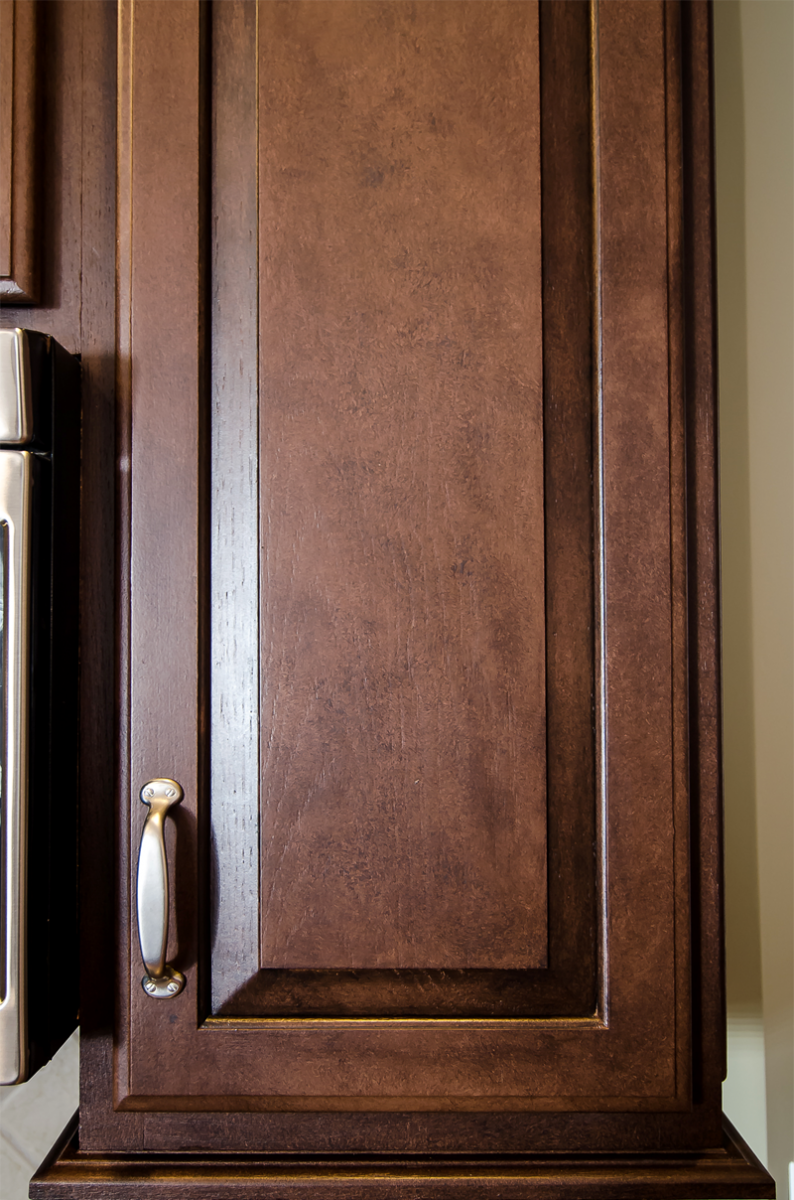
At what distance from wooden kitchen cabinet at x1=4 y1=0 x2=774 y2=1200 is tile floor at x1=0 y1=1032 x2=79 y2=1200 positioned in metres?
0.36

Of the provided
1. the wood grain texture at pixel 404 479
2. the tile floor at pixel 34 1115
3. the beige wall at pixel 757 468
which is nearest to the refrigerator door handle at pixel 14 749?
the wood grain texture at pixel 404 479

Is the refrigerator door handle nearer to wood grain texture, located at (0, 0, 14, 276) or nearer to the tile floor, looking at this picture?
wood grain texture, located at (0, 0, 14, 276)

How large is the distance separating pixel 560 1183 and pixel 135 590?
51 cm

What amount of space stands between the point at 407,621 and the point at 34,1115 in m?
0.79

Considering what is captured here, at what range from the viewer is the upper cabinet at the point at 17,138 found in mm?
497

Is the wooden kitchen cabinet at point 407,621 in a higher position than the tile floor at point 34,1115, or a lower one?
higher

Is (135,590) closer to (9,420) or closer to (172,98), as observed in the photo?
(9,420)

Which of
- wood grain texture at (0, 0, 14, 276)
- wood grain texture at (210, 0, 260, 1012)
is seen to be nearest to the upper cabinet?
wood grain texture at (0, 0, 14, 276)

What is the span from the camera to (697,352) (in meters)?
0.51

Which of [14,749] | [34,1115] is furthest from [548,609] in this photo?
[34,1115]

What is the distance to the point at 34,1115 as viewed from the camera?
788mm

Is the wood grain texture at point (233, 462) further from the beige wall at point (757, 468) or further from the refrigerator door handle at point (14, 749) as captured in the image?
the beige wall at point (757, 468)

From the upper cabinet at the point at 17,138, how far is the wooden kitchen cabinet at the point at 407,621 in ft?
0.25

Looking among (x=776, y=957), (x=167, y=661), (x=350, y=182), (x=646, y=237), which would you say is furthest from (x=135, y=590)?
(x=776, y=957)
